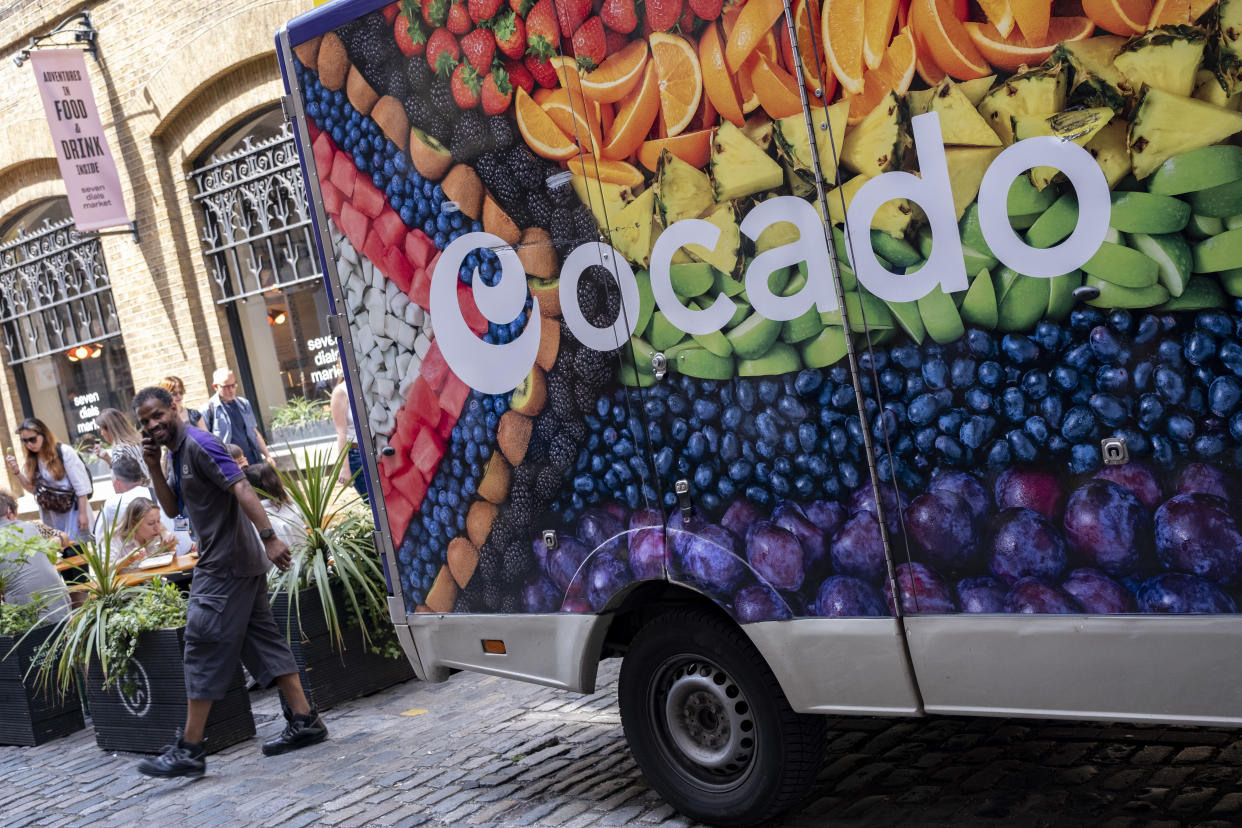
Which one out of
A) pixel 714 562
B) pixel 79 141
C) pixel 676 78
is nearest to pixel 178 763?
pixel 714 562

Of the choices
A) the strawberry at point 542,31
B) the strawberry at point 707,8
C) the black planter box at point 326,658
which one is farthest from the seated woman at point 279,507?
the strawberry at point 707,8

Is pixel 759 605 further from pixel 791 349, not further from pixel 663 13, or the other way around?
pixel 663 13

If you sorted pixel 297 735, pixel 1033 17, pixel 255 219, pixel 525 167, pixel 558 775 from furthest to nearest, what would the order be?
1. pixel 255 219
2. pixel 297 735
3. pixel 558 775
4. pixel 525 167
5. pixel 1033 17

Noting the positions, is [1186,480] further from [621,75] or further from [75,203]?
[75,203]

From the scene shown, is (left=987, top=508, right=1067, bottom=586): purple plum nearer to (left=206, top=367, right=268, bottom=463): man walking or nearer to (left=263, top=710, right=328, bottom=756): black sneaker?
(left=263, top=710, right=328, bottom=756): black sneaker

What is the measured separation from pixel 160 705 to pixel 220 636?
86 centimetres

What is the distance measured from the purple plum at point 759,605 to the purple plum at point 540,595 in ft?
2.68

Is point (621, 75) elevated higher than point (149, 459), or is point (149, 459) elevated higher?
point (621, 75)

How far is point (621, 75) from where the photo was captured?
13.7 ft

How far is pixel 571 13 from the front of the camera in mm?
4281

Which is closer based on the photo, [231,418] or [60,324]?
[231,418]

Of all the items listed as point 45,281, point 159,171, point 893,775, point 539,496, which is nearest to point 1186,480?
point 893,775

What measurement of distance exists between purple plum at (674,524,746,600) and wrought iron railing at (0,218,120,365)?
11673 millimetres

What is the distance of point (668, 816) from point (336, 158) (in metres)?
2.91
